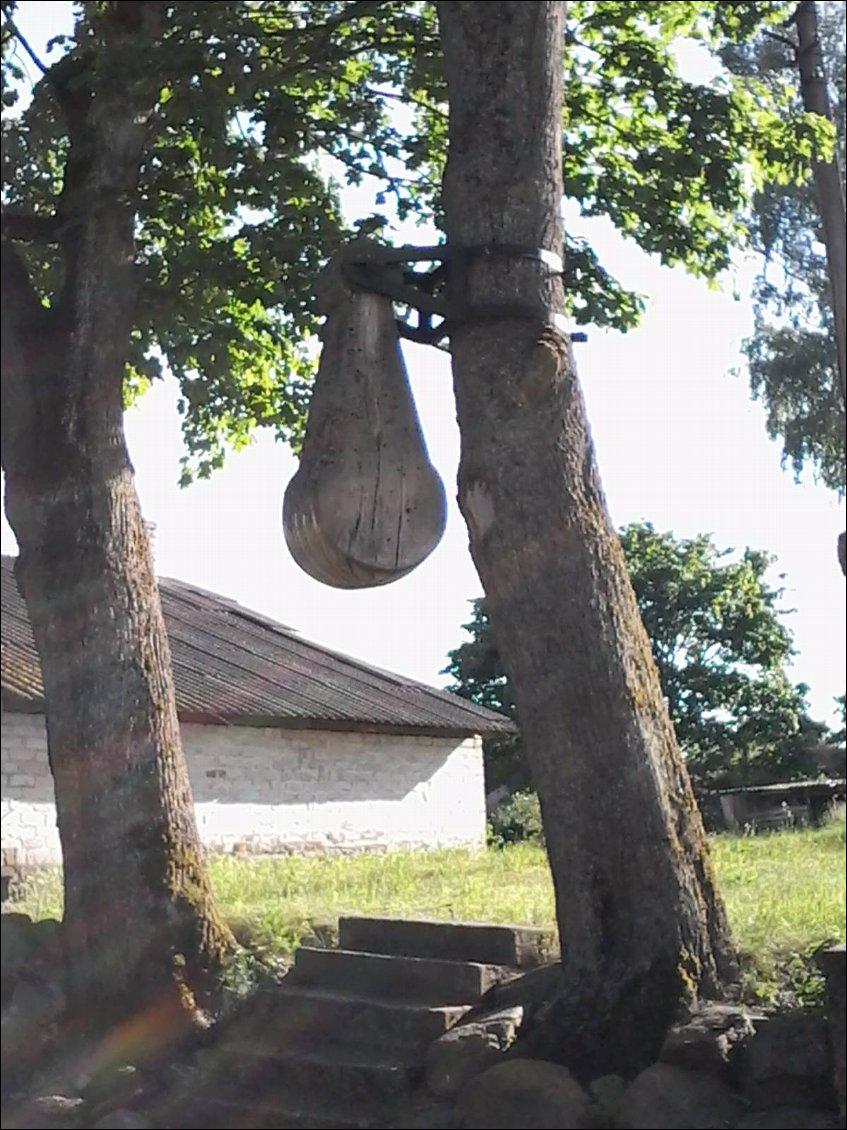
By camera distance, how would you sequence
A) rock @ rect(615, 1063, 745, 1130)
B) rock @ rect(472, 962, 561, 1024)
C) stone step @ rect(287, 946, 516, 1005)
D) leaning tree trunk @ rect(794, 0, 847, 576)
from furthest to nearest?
leaning tree trunk @ rect(794, 0, 847, 576) → stone step @ rect(287, 946, 516, 1005) → rock @ rect(472, 962, 561, 1024) → rock @ rect(615, 1063, 745, 1130)

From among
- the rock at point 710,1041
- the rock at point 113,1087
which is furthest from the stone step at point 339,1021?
the rock at point 710,1041

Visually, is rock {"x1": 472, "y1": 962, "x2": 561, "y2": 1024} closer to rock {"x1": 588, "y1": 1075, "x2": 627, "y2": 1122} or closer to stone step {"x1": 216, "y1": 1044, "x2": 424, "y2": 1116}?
stone step {"x1": 216, "y1": 1044, "x2": 424, "y2": 1116}

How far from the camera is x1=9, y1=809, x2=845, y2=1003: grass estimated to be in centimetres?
666

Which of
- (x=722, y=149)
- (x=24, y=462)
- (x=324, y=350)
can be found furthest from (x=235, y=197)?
(x=324, y=350)

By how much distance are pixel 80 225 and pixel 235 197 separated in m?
1.38

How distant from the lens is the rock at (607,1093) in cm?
537

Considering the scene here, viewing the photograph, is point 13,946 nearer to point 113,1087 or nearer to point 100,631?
point 113,1087

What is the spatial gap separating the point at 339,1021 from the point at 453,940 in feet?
2.34

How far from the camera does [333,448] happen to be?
535 cm

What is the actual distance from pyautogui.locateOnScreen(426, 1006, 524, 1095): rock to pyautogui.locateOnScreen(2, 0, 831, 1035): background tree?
1653 mm

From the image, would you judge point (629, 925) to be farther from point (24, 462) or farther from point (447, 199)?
point (24, 462)

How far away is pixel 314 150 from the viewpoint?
10.3 metres

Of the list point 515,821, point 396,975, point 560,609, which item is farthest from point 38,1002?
point 515,821

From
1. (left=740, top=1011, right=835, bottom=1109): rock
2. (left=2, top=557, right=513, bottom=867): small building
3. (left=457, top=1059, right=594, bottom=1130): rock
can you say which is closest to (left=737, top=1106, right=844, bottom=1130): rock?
(left=740, top=1011, right=835, bottom=1109): rock
